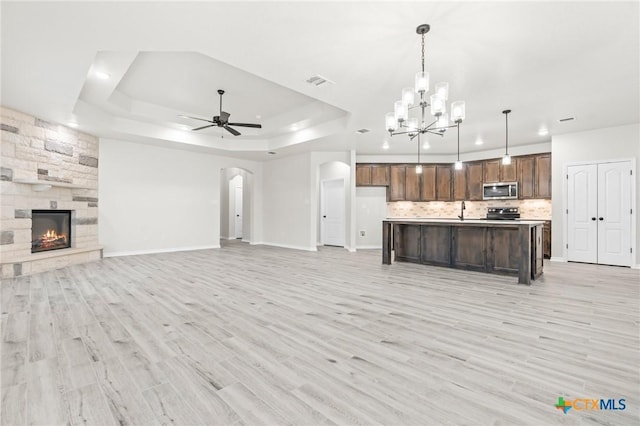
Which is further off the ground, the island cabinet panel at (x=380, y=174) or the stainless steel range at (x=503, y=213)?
the island cabinet panel at (x=380, y=174)

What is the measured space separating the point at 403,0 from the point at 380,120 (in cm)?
344

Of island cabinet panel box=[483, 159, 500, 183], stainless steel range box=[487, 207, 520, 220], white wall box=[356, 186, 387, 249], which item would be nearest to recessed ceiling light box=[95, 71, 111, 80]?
white wall box=[356, 186, 387, 249]

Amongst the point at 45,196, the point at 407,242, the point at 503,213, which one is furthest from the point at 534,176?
the point at 45,196

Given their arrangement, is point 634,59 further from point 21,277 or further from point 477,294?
point 21,277

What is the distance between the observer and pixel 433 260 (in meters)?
6.02

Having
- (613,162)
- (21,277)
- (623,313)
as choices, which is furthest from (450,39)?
(21,277)

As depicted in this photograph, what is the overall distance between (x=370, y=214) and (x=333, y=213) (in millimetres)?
1242

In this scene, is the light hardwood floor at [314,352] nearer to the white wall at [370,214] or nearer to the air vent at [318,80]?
the air vent at [318,80]

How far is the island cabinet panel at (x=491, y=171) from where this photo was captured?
827cm

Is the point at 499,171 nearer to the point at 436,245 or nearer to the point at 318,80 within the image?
the point at 436,245

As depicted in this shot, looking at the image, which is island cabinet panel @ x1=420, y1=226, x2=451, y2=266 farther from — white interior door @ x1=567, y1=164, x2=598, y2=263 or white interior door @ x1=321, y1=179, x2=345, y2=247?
white interior door @ x1=321, y1=179, x2=345, y2=247

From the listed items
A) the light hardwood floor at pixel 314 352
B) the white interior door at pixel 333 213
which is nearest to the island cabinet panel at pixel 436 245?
the light hardwood floor at pixel 314 352

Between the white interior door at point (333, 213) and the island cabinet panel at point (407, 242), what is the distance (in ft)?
10.5

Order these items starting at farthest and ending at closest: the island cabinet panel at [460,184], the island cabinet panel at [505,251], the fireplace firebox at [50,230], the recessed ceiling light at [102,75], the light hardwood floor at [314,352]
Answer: the island cabinet panel at [460,184], the fireplace firebox at [50,230], the island cabinet panel at [505,251], the recessed ceiling light at [102,75], the light hardwood floor at [314,352]
